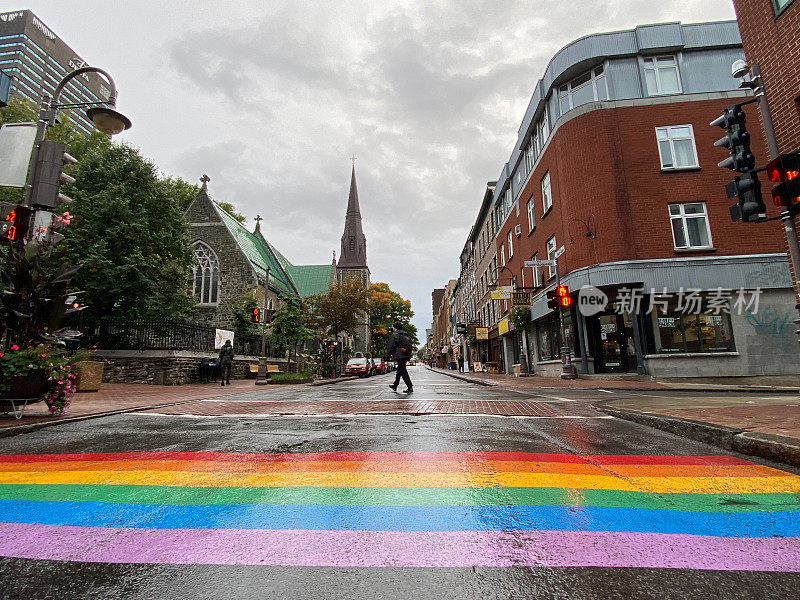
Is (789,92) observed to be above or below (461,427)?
above

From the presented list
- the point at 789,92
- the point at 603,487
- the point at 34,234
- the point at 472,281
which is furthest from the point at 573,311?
the point at 472,281

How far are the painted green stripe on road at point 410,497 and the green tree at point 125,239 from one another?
1873 cm

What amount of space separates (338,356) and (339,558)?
2794 centimetres

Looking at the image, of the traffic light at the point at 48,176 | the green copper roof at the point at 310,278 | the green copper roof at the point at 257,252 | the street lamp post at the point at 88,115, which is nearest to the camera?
the traffic light at the point at 48,176

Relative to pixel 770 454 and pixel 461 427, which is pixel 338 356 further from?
pixel 770 454

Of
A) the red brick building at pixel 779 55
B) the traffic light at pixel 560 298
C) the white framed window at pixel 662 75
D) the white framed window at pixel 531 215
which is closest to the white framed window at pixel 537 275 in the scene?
the white framed window at pixel 531 215

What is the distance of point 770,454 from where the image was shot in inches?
138

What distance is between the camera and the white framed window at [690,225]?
648 inches

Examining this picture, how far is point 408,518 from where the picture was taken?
2.23 metres

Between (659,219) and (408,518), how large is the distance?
18252mm

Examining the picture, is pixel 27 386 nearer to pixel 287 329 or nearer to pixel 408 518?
pixel 408 518

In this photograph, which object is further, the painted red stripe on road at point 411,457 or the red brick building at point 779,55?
the red brick building at point 779,55

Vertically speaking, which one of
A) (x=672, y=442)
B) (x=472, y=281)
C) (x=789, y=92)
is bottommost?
(x=672, y=442)

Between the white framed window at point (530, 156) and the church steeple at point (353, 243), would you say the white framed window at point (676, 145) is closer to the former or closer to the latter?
the white framed window at point (530, 156)
